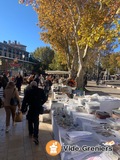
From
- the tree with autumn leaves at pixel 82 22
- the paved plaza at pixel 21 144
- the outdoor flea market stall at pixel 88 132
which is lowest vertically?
the paved plaza at pixel 21 144

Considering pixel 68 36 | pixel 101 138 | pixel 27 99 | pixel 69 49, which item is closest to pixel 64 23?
pixel 68 36

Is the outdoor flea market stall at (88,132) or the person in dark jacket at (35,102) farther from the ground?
the person in dark jacket at (35,102)

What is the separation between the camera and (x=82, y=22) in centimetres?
1507

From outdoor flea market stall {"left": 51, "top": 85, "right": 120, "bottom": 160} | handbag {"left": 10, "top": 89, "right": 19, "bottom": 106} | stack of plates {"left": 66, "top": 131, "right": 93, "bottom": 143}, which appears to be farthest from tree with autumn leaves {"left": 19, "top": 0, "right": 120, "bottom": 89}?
stack of plates {"left": 66, "top": 131, "right": 93, "bottom": 143}

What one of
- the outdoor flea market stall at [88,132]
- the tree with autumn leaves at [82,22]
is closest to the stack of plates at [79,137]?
the outdoor flea market stall at [88,132]

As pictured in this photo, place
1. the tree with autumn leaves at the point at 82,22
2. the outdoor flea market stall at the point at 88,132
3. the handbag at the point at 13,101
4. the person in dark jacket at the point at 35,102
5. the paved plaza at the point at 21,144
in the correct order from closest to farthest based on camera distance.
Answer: the outdoor flea market stall at the point at 88,132 < the paved plaza at the point at 21,144 < the person in dark jacket at the point at 35,102 < the handbag at the point at 13,101 < the tree with autumn leaves at the point at 82,22

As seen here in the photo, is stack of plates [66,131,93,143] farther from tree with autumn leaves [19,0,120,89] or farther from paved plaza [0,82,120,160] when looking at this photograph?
tree with autumn leaves [19,0,120,89]

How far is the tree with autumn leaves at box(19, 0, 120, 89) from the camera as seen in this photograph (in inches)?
407

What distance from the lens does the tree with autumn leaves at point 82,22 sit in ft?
33.9

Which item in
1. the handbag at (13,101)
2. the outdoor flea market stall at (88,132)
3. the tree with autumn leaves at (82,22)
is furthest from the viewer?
the tree with autumn leaves at (82,22)

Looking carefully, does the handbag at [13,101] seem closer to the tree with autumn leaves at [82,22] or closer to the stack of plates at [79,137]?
the stack of plates at [79,137]

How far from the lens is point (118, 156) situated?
10.2ft

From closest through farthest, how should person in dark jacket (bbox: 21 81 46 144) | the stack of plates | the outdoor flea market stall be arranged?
the outdoor flea market stall, the stack of plates, person in dark jacket (bbox: 21 81 46 144)

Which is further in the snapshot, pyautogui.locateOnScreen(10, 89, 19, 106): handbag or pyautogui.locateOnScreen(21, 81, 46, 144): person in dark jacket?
pyautogui.locateOnScreen(10, 89, 19, 106): handbag
